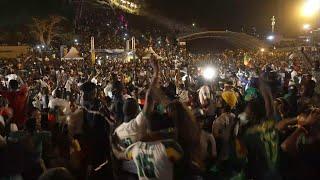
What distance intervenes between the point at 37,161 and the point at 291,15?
6479 cm

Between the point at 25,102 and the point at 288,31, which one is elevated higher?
the point at 288,31

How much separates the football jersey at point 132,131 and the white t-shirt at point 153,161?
0.56m

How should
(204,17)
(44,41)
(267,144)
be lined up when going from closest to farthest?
(267,144) < (44,41) < (204,17)

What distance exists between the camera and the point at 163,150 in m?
3.91

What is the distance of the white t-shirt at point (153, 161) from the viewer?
3918 millimetres

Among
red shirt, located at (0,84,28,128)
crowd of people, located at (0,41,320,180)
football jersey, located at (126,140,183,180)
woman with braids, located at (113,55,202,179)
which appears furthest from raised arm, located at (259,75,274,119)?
red shirt, located at (0,84,28,128)

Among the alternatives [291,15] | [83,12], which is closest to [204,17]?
[291,15]

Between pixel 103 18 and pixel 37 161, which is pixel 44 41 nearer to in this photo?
pixel 103 18

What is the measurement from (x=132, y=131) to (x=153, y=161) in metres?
0.79

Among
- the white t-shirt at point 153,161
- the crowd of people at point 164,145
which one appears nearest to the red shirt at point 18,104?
the crowd of people at point 164,145

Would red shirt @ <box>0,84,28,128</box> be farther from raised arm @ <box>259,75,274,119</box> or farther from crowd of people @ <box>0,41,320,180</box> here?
raised arm @ <box>259,75,274,119</box>

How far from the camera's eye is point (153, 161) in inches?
155

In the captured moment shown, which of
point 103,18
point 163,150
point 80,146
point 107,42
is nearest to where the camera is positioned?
point 163,150

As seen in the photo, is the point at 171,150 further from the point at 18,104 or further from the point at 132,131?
the point at 18,104
